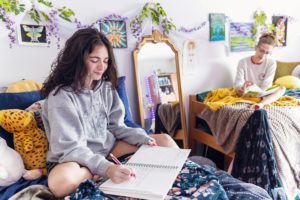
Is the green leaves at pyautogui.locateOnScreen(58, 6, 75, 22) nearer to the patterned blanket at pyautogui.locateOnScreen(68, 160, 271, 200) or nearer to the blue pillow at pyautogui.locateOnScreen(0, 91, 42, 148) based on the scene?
the blue pillow at pyautogui.locateOnScreen(0, 91, 42, 148)

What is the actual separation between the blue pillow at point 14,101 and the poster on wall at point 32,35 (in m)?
0.37

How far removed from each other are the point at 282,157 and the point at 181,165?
→ 0.81 meters

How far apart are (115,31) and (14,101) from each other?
791 millimetres

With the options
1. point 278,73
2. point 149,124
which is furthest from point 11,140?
Result: point 278,73

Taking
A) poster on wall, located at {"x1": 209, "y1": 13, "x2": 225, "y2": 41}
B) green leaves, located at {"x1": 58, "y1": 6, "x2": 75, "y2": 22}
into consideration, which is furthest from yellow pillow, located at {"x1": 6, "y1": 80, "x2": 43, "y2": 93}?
poster on wall, located at {"x1": 209, "y1": 13, "x2": 225, "y2": 41}

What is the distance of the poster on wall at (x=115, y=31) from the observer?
1664 millimetres

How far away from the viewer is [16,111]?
3.58 ft

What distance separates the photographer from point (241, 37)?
223 centimetres

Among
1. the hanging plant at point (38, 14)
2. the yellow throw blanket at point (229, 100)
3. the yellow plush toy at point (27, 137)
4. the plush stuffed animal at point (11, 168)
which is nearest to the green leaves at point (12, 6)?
the hanging plant at point (38, 14)

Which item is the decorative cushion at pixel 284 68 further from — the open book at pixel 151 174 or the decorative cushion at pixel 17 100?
the decorative cushion at pixel 17 100

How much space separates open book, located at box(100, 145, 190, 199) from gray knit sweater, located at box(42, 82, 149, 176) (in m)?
0.11

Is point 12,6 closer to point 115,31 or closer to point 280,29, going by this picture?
point 115,31

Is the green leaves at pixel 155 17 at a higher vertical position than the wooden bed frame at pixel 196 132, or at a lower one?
higher

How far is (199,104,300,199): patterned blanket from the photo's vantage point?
58.4 inches
